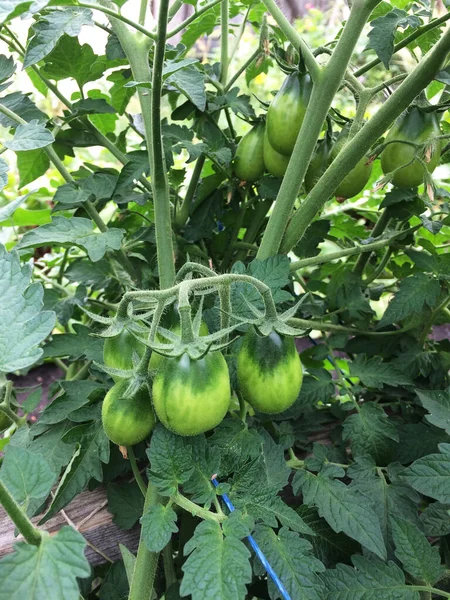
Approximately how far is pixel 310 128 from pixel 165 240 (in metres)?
0.26

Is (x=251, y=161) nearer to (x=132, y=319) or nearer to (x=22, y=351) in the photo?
(x=132, y=319)

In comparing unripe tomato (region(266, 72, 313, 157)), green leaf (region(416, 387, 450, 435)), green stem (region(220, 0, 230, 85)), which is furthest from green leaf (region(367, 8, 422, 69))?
green leaf (region(416, 387, 450, 435))

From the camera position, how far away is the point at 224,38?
0.99 m

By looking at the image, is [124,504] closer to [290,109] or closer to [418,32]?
[290,109]

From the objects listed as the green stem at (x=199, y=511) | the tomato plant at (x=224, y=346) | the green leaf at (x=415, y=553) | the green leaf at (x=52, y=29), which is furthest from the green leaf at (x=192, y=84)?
the green leaf at (x=415, y=553)

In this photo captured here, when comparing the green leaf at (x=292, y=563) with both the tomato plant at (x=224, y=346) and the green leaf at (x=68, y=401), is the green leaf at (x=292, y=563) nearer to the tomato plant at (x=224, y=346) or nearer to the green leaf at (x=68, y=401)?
the tomato plant at (x=224, y=346)

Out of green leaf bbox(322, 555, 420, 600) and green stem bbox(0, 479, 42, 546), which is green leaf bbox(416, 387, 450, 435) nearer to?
green leaf bbox(322, 555, 420, 600)

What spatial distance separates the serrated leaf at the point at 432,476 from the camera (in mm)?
624

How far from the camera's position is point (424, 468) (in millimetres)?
643

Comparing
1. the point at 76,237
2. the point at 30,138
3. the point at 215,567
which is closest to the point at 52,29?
the point at 30,138

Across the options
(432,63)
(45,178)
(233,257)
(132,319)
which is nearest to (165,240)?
(132,319)

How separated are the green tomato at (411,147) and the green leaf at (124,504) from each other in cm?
64

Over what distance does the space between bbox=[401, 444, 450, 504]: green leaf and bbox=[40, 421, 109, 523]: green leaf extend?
0.40 metres

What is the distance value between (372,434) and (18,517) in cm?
55
